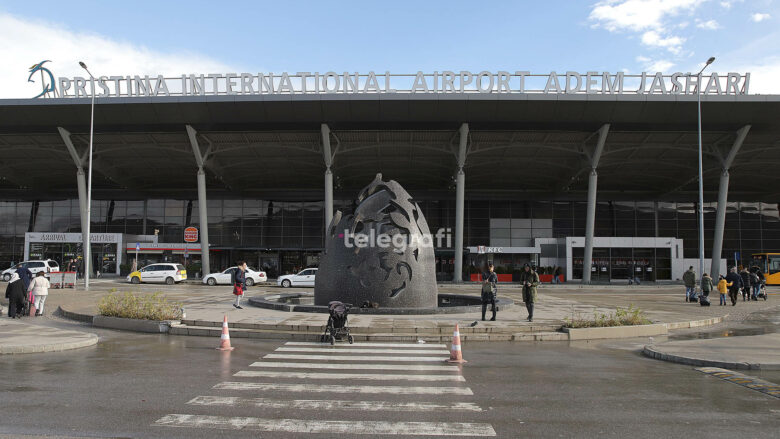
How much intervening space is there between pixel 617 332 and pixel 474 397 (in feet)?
28.8

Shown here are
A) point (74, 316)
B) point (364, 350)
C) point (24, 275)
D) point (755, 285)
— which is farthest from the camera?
point (755, 285)

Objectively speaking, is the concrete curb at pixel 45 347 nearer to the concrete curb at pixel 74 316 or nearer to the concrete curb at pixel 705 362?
the concrete curb at pixel 74 316

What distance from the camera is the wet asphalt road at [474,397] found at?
5762 millimetres

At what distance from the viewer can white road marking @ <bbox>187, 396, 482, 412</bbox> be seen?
6547 mm

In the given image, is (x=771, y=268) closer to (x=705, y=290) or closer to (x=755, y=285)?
(x=755, y=285)

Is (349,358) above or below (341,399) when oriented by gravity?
below

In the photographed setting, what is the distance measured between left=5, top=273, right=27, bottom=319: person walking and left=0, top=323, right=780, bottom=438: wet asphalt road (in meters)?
7.68

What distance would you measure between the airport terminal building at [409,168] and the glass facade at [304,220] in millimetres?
172

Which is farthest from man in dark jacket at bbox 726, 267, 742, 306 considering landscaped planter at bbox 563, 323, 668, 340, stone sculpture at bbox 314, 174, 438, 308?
stone sculpture at bbox 314, 174, 438, 308

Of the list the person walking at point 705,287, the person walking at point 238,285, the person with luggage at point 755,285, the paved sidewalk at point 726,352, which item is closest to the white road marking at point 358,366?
the paved sidewalk at point 726,352

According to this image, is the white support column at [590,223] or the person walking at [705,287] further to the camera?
the white support column at [590,223]

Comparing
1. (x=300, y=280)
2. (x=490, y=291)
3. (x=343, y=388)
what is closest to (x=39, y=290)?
(x=343, y=388)

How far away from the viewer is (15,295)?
1622 cm

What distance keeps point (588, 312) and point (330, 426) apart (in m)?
15.4
